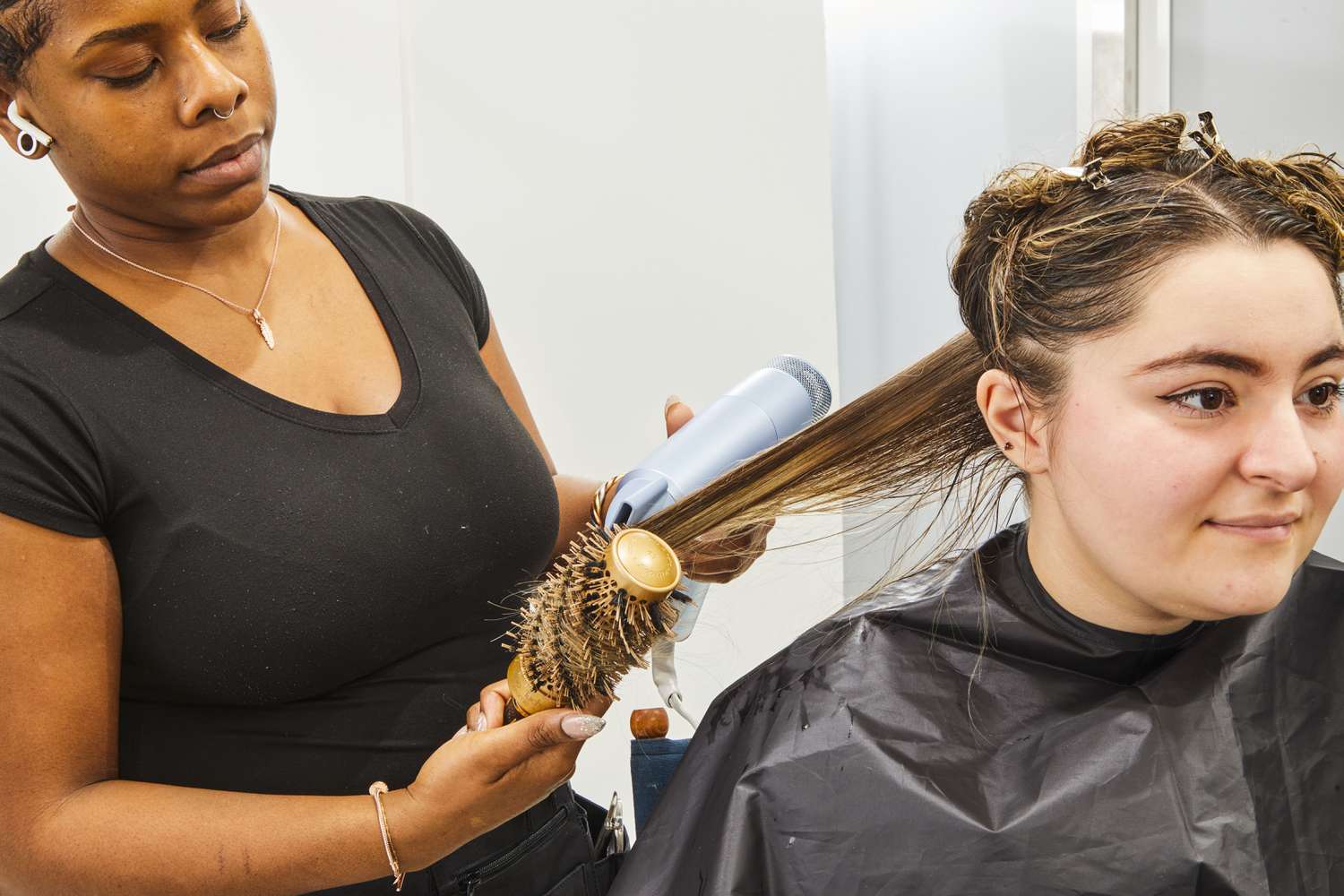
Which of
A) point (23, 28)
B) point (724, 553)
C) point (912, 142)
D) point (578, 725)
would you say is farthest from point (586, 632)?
point (912, 142)

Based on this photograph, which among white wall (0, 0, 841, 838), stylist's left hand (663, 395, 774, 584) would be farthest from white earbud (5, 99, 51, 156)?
white wall (0, 0, 841, 838)

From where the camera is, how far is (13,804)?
39.9 inches

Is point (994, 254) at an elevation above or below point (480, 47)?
below

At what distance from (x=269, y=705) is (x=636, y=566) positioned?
40cm

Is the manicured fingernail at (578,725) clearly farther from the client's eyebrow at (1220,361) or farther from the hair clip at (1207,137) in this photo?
the hair clip at (1207,137)

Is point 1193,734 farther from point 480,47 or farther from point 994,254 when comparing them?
point 480,47

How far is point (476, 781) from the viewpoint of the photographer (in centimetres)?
107

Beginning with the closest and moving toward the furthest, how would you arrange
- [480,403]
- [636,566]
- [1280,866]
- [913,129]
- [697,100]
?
[636,566] < [1280,866] < [480,403] < [697,100] < [913,129]

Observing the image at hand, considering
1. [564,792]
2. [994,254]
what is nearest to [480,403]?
[564,792]

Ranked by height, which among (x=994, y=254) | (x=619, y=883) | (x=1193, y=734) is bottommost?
(x=619, y=883)

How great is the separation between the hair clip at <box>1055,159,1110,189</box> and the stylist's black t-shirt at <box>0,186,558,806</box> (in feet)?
2.06

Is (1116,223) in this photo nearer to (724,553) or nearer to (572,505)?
(724,553)

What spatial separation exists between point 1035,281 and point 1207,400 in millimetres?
193

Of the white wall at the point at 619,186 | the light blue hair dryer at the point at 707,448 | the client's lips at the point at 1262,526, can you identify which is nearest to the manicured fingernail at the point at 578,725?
the light blue hair dryer at the point at 707,448
